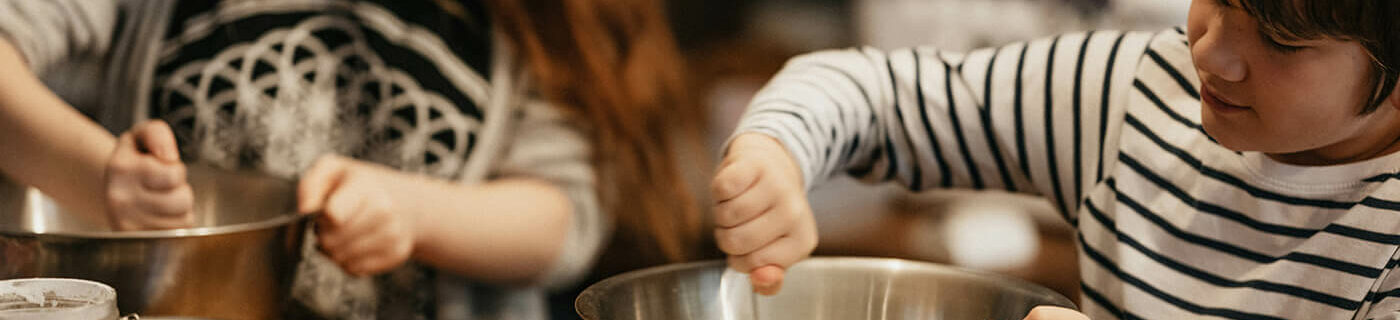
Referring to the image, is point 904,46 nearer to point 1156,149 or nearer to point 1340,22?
point 1156,149

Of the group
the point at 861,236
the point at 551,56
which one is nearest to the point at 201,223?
the point at 551,56

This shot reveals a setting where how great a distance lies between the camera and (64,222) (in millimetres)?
582

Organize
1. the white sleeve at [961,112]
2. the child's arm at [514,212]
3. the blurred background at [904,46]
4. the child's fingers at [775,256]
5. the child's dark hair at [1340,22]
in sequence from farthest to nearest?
1. the blurred background at [904,46]
2. the child's arm at [514,212]
3. the white sleeve at [961,112]
4. the child's fingers at [775,256]
5. the child's dark hair at [1340,22]

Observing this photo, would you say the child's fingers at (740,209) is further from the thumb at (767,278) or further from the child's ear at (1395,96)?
the child's ear at (1395,96)

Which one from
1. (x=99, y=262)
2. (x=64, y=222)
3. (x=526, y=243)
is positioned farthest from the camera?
(x=526, y=243)

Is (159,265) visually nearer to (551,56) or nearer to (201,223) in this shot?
(201,223)

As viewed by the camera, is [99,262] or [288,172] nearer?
[99,262]

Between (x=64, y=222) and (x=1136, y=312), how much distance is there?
21.1 inches

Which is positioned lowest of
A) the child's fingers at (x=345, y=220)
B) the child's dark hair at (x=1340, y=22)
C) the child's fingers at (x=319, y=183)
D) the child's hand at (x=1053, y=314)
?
the child's fingers at (x=345, y=220)

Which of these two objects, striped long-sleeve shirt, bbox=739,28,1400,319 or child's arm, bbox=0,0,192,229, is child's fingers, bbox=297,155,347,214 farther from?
striped long-sleeve shirt, bbox=739,28,1400,319

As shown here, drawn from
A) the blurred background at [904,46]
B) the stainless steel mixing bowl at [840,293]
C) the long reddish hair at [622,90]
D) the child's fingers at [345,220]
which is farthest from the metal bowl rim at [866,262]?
the blurred background at [904,46]

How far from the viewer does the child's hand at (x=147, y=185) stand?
1.87 ft

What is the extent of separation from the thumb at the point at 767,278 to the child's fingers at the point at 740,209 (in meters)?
0.03

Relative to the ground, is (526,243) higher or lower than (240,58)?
lower
